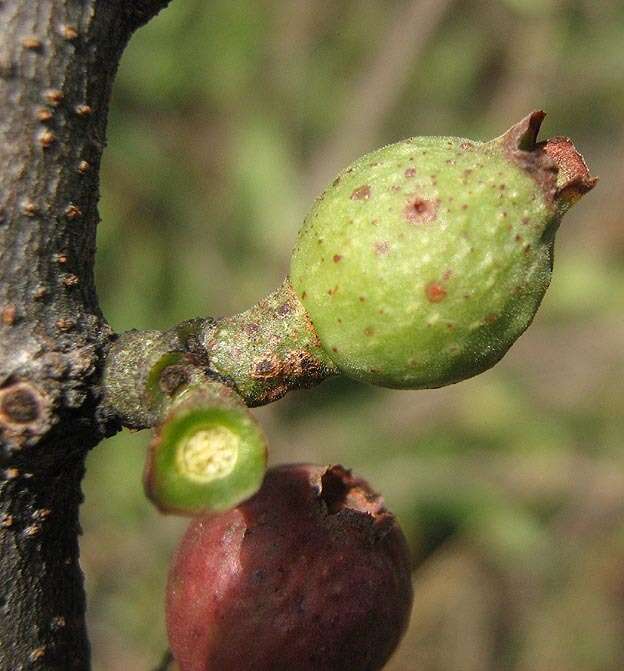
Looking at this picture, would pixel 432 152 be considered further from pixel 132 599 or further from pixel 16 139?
pixel 132 599

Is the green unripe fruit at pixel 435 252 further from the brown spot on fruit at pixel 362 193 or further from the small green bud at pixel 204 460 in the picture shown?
the small green bud at pixel 204 460

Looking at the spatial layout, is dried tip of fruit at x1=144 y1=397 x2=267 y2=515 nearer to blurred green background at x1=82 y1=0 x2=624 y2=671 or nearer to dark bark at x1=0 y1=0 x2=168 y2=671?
dark bark at x1=0 y1=0 x2=168 y2=671

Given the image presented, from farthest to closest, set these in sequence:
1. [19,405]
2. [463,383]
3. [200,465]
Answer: [463,383] → [19,405] → [200,465]

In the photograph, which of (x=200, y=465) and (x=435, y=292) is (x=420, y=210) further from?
(x=200, y=465)

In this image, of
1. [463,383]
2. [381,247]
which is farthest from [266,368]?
[463,383]

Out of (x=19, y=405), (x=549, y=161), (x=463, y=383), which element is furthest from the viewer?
(x=463, y=383)

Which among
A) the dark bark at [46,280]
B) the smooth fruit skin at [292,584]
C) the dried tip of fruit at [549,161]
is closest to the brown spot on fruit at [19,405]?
the dark bark at [46,280]

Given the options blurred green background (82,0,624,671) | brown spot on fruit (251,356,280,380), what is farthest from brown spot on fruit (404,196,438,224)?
blurred green background (82,0,624,671)
